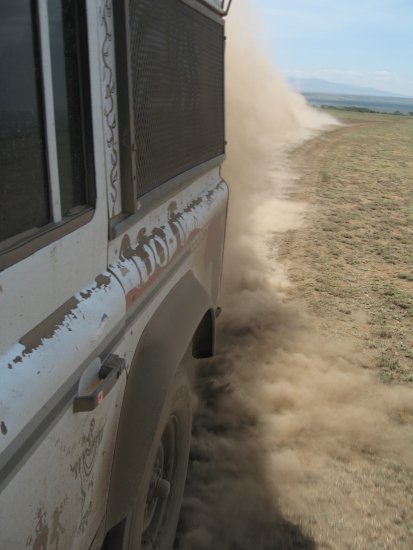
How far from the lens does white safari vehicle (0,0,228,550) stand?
108 cm

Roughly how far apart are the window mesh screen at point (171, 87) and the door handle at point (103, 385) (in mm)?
580

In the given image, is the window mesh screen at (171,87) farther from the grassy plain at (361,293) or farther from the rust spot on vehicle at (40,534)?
→ the grassy plain at (361,293)

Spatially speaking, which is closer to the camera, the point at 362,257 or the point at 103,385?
the point at 103,385

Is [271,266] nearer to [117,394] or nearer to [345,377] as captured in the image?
[345,377]

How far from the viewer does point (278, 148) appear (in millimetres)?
16797

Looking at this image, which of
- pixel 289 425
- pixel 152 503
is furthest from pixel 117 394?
pixel 289 425

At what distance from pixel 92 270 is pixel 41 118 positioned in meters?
0.42

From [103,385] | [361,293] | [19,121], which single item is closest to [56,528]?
[103,385]

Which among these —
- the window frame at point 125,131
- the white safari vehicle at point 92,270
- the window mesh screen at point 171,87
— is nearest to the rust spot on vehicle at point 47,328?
the white safari vehicle at point 92,270

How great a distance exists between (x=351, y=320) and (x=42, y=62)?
4.20 meters

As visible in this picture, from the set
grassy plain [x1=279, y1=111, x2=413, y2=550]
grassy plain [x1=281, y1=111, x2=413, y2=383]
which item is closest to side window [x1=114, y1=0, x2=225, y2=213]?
grassy plain [x1=279, y1=111, x2=413, y2=550]

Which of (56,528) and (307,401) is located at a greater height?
(56,528)

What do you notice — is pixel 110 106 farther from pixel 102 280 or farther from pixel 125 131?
pixel 102 280

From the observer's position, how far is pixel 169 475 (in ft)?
7.68
